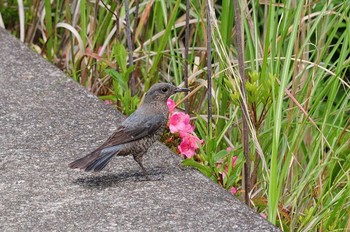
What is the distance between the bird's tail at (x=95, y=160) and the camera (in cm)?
359

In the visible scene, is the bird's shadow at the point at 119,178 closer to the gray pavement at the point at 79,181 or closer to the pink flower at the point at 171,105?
the gray pavement at the point at 79,181

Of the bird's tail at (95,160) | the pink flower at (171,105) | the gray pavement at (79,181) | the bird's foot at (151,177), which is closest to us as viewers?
the gray pavement at (79,181)

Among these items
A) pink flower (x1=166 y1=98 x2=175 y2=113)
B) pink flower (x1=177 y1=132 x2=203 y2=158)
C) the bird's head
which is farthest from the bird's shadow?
pink flower (x1=166 y1=98 x2=175 y2=113)

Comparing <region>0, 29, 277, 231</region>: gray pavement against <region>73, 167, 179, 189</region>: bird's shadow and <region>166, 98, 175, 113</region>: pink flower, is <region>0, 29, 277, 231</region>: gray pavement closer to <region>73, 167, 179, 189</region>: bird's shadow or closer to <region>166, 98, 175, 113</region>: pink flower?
<region>73, 167, 179, 189</region>: bird's shadow

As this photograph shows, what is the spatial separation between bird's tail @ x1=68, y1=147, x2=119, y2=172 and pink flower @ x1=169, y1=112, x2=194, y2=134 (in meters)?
0.39

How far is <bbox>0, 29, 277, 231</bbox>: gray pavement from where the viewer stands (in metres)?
3.33

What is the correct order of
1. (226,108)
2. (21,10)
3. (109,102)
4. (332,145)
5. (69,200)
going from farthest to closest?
(21,10) → (109,102) → (226,108) → (332,145) → (69,200)

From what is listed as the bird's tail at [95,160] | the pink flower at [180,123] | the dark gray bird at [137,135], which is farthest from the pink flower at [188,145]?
the bird's tail at [95,160]

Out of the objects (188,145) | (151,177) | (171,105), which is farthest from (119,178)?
(171,105)

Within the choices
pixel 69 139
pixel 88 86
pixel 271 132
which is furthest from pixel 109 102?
pixel 271 132

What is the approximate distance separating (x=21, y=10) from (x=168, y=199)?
78.0 inches

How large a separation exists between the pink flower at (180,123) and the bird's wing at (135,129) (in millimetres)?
162

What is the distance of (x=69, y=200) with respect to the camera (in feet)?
11.5

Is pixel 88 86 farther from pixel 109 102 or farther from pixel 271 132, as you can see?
pixel 271 132
